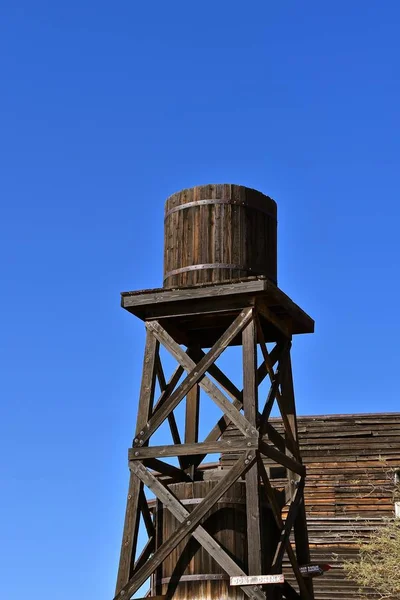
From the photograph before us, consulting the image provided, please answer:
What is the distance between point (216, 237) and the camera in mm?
17562

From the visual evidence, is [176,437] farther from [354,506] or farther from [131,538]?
[354,506]

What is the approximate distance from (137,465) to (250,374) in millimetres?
2279

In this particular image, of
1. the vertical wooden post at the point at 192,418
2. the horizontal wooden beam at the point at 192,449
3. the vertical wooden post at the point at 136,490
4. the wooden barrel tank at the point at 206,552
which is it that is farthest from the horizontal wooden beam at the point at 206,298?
the wooden barrel tank at the point at 206,552

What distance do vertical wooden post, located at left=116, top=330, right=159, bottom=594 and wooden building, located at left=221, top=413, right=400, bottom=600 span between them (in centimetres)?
818

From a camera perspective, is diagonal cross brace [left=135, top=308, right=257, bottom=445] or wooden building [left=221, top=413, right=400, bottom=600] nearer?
diagonal cross brace [left=135, top=308, right=257, bottom=445]

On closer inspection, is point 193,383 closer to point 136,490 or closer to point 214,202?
point 136,490

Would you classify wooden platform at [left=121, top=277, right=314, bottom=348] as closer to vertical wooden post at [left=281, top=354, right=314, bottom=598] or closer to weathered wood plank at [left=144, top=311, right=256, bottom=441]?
weathered wood plank at [left=144, top=311, right=256, bottom=441]

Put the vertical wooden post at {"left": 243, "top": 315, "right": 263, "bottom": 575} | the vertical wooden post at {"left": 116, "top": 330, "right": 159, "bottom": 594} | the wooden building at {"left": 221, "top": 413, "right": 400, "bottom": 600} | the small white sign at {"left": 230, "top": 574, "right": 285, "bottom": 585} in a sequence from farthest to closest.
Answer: the wooden building at {"left": 221, "top": 413, "right": 400, "bottom": 600} < the vertical wooden post at {"left": 116, "top": 330, "right": 159, "bottom": 594} < the vertical wooden post at {"left": 243, "top": 315, "right": 263, "bottom": 575} < the small white sign at {"left": 230, "top": 574, "right": 285, "bottom": 585}

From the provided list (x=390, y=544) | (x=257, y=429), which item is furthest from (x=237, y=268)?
(x=390, y=544)

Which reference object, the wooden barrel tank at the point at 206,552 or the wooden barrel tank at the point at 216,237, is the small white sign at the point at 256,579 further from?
the wooden barrel tank at the point at 216,237

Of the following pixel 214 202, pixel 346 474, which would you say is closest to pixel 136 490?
pixel 214 202

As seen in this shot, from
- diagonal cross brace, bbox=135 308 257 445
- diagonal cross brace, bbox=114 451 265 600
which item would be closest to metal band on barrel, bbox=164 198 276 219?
diagonal cross brace, bbox=135 308 257 445

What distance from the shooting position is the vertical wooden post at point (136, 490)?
16469 millimetres

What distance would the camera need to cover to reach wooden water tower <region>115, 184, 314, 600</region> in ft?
52.7
